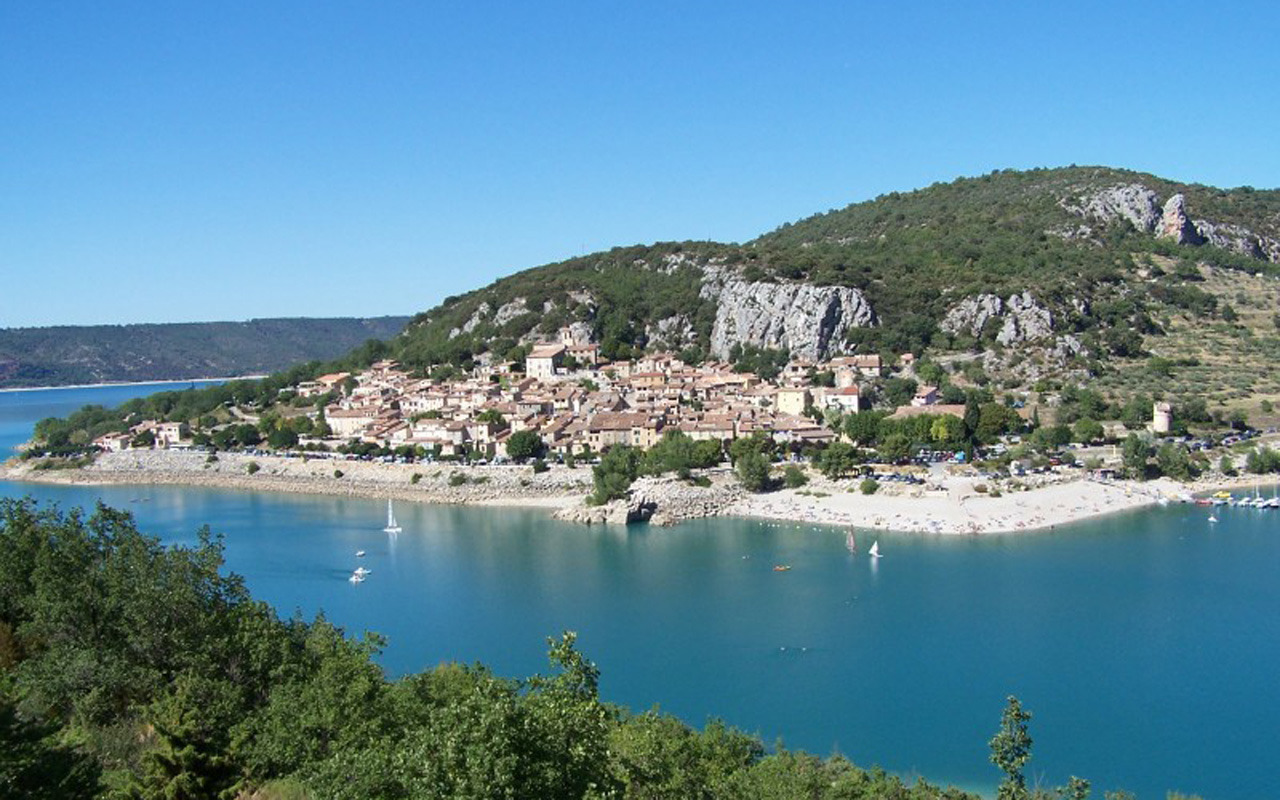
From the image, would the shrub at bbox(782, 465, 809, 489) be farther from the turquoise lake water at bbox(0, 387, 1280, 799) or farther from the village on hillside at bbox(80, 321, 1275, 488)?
the turquoise lake water at bbox(0, 387, 1280, 799)

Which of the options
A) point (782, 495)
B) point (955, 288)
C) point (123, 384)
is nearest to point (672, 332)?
point (955, 288)

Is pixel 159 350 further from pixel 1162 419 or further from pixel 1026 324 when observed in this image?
pixel 1162 419

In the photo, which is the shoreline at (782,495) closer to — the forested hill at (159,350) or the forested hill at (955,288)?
the forested hill at (955,288)

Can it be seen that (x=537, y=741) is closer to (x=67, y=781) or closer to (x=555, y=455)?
(x=67, y=781)

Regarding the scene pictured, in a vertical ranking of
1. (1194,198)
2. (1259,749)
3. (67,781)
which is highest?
(1194,198)

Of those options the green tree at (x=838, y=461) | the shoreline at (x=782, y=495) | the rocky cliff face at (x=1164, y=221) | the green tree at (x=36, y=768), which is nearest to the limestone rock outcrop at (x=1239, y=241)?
the rocky cliff face at (x=1164, y=221)

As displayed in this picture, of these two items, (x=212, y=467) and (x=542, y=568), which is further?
(x=212, y=467)

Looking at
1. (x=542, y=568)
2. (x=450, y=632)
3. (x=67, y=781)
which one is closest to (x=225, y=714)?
(x=67, y=781)
